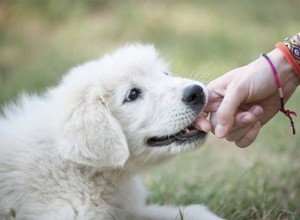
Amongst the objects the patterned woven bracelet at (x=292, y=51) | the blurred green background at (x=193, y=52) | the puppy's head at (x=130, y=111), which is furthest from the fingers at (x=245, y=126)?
the blurred green background at (x=193, y=52)

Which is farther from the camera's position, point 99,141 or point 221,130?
point 99,141

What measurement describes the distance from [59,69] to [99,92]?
13.8 feet

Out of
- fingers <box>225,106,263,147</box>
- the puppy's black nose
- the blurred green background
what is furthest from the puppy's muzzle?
the blurred green background

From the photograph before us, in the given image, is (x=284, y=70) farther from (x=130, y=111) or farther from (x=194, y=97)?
(x=130, y=111)

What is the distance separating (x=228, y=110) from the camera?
132 inches

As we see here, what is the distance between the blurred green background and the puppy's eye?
1.80ft

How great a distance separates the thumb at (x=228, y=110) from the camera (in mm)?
3367

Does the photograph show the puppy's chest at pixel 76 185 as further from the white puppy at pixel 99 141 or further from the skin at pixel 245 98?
the skin at pixel 245 98

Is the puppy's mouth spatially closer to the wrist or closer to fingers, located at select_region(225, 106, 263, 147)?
fingers, located at select_region(225, 106, 263, 147)

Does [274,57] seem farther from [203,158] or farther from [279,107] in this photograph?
[203,158]

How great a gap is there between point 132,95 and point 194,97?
44 centimetres

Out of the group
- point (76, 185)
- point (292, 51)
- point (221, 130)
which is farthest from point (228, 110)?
point (76, 185)

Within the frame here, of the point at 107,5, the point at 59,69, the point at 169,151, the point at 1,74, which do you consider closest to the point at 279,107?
the point at 169,151

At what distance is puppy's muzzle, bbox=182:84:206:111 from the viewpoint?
3.60 m
